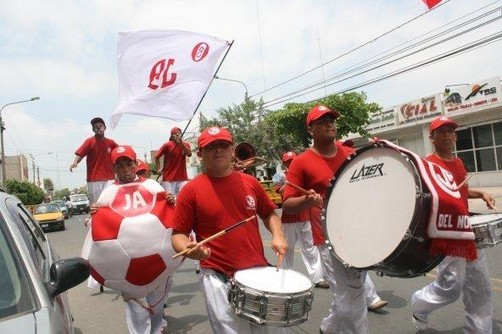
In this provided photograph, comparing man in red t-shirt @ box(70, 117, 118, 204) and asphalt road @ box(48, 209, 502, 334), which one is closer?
Result: asphalt road @ box(48, 209, 502, 334)

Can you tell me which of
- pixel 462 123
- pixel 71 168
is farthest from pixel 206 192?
pixel 462 123

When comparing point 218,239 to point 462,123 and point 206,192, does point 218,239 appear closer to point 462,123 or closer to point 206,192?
point 206,192

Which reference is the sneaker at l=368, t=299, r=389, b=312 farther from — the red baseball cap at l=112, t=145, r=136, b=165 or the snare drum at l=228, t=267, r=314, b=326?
the red baseball cap at l=112, t=145, r=136, b=165

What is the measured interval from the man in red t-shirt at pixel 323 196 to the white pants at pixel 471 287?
74 centimetres

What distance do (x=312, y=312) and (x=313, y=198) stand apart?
2361 millimetres

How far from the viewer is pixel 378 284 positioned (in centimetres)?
656

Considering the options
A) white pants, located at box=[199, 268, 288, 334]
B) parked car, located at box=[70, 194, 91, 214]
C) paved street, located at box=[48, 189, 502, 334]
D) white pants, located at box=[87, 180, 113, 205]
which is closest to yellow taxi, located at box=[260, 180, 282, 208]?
paved street, located at box=[48, 189, 502, 334]

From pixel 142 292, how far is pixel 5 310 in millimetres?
2041

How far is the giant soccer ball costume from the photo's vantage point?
13.3ft

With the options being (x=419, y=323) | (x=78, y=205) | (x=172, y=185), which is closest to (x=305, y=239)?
(x=172, y=185)

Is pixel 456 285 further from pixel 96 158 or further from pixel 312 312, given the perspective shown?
pixel 96 158

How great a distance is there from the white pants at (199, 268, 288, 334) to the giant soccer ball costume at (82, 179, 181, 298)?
3.28 feet

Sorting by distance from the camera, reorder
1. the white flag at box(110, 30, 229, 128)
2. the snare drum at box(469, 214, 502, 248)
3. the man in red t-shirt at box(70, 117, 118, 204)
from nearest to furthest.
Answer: the snare drum at box(469, 214, 502, 248) → the white flag at box(110, 30, 229, 128) → the man in red t-shirt at box(70, 117, 118, 204)

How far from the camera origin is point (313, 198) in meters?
3.75
